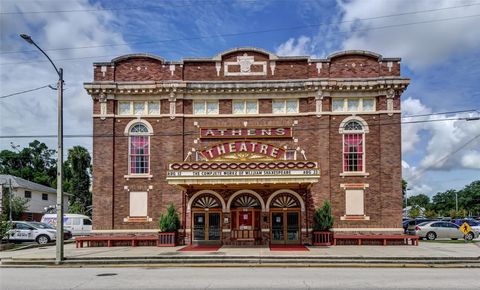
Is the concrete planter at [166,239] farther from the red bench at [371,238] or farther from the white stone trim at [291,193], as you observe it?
the red bench at [371,238]

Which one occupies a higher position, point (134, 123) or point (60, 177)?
point (134, 123)

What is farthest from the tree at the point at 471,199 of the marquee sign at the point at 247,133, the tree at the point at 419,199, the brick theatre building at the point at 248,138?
the marquee sign at the point at 247,133

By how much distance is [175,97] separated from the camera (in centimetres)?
2939

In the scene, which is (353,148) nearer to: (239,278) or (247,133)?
(247,133)

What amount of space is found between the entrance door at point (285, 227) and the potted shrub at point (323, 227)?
4.19ft

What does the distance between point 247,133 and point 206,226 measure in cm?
589

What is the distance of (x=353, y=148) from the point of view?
29125mm

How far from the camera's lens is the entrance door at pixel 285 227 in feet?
92.8

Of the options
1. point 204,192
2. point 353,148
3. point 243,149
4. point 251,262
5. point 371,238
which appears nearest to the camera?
point 251,262

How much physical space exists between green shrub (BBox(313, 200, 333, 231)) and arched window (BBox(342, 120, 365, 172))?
292cm

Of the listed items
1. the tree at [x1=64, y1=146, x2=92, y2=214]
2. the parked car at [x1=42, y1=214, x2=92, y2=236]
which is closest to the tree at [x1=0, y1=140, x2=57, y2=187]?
the tree at [x1=64, y1=146, x2=92, y2=214]

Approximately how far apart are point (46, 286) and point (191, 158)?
15.3 metres

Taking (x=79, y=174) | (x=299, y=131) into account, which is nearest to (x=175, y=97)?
(x=299, y=131)

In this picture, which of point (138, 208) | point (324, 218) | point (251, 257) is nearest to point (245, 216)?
point (324, 218)
